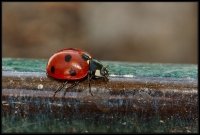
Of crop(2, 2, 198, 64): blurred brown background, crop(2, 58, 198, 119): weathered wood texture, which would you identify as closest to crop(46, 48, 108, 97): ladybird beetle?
crop(2, 58, 198, 119): weathered wood texture

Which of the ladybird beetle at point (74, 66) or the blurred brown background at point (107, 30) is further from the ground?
the blurred brown background at point (107, 30)

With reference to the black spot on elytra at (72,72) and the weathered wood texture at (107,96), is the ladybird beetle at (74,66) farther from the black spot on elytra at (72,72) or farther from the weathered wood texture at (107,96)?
the weathered wood texture at (107,96)

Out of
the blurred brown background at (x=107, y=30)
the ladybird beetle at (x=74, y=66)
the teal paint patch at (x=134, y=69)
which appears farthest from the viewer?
the blurred brown background at (x=107, y=30)

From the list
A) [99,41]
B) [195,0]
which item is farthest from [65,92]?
[195,0]

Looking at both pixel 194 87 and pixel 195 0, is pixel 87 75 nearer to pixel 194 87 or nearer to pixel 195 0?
pixel 194 87

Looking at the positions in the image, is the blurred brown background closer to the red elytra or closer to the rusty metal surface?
the red elytra

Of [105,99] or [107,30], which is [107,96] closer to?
[105,99]

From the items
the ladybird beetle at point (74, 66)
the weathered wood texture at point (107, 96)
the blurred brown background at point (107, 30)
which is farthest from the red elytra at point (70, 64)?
the blurred brown background at point (107, 30)

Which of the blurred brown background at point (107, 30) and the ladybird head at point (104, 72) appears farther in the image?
the blurred brown background at point (107, 30)
